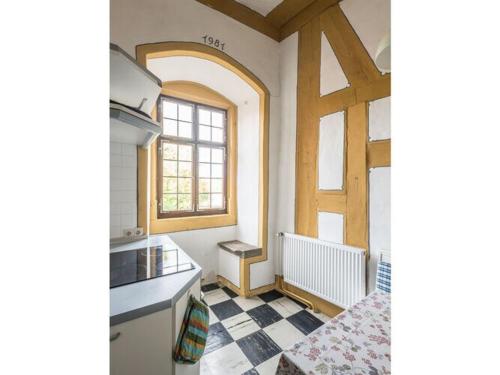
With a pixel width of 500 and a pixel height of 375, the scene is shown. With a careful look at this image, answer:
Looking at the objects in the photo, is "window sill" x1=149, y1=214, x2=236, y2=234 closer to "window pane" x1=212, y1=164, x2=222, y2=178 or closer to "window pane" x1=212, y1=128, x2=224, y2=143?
"window pane" x1=212, y1=164, x2=222, y2=178

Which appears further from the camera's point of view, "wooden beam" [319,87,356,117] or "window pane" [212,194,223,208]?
"window pane" [212,194,223,208]

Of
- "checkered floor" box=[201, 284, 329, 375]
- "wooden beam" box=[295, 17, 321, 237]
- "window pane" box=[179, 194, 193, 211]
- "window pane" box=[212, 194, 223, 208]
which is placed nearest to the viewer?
"checkered floor" box=[201, 284, 329, 375]

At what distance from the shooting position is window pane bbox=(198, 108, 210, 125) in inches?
114

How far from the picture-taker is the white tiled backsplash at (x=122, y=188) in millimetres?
1685

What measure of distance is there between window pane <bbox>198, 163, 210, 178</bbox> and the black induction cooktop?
1470 mm

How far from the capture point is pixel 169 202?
266 centimetres

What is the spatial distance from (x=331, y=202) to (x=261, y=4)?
228 centimetres

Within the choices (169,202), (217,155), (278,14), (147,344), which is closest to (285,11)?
(278,14)

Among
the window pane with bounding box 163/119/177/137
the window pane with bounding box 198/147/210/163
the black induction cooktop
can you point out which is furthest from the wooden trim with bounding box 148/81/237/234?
the black induction cooktop

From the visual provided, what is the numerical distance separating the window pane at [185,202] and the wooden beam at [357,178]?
6.25ft

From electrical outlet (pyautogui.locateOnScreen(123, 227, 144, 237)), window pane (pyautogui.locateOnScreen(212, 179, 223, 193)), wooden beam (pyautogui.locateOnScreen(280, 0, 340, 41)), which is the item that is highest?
wooden beam (pyautogui.locateOnScreen(280, 0, 340, 41))
